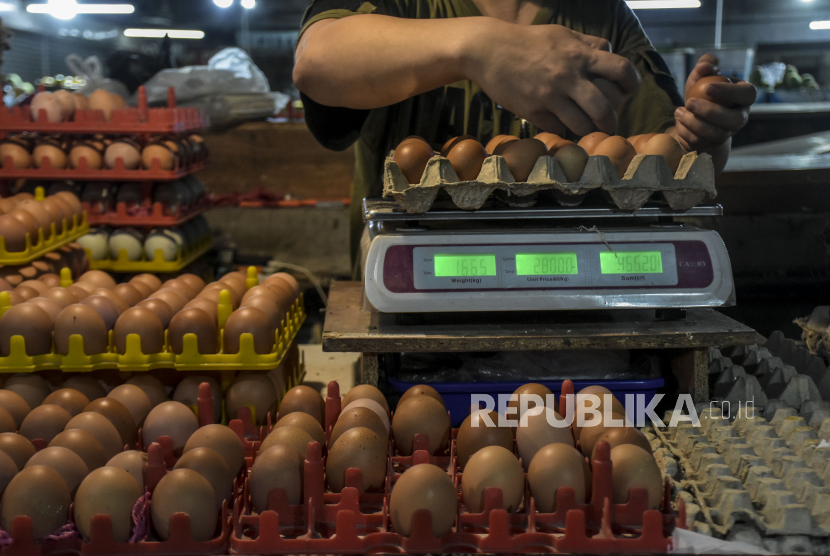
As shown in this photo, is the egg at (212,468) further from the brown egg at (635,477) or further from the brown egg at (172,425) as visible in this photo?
the brown egg at (635,477)

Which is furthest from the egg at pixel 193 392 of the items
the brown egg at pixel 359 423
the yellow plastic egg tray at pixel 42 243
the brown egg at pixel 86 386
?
the yellow plastic egg tray at pixel 42 243

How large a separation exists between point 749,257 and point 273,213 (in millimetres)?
2270

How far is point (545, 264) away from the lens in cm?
106

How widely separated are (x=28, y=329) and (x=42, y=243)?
0.78 metres

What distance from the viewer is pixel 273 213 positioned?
3516 millimetres

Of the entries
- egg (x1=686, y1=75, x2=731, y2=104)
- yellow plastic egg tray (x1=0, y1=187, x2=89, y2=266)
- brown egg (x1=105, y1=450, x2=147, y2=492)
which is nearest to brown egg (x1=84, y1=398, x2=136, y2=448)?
brown egg (x1=105, y1=450, x2=147, y2=492)

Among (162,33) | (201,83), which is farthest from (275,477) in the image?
(162,33)

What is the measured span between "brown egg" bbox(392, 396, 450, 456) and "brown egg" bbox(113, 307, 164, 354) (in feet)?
1.63

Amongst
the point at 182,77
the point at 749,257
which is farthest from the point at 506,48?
the point at 182,77

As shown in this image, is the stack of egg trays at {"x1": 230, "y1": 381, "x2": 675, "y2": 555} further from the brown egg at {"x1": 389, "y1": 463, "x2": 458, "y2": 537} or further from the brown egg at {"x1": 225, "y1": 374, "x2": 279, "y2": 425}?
the brown egg at {"x1": 225, "y1": 374, "x2": 279, "y2": 425}

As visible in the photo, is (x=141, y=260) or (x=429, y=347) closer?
(x=429, y=347)

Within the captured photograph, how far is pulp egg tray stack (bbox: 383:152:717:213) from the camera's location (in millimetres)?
1027

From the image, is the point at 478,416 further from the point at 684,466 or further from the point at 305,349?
the point at 305,349

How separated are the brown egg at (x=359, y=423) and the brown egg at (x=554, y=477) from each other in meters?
0.21
